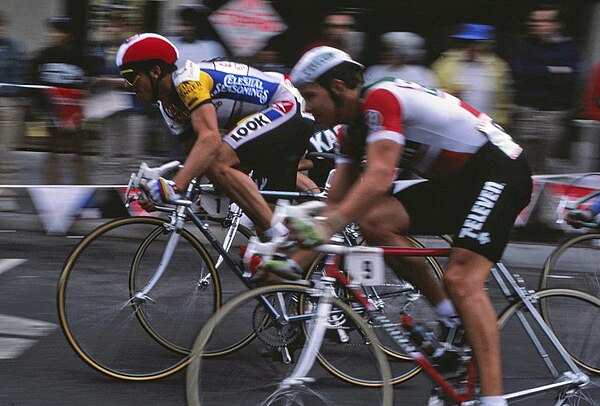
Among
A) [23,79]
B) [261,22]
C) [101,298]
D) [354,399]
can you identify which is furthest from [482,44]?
[354,399]

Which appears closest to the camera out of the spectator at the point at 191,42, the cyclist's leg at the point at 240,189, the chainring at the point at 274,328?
the chainring at the point at 274,328

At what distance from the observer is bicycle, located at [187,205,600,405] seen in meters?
4.16

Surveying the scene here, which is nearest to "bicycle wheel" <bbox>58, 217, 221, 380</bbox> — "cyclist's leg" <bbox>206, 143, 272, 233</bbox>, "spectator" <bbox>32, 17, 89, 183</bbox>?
"cyclist's leg" <bbox>206, 143, 272, 233</bbox>

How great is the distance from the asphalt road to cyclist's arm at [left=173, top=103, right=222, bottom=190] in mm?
653

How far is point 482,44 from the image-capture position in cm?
971

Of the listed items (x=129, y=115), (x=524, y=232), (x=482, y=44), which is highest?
(x=482, y=44)

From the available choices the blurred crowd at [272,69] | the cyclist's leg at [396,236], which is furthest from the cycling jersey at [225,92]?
the blurred crowd at [272,69]

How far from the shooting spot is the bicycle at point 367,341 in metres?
4.16

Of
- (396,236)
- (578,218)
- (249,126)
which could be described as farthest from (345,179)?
(578,218)

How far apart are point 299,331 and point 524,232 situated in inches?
222

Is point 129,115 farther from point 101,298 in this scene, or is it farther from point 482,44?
point 101,298

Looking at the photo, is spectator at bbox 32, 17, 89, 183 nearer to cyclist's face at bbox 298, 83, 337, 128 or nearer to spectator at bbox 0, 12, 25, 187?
spectator at bbox 0, 12, 25, 187

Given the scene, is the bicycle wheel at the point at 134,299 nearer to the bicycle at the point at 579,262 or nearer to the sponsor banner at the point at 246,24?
the bicycle at the point at 579,262

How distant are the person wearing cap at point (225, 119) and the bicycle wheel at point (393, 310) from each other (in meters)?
0.67
